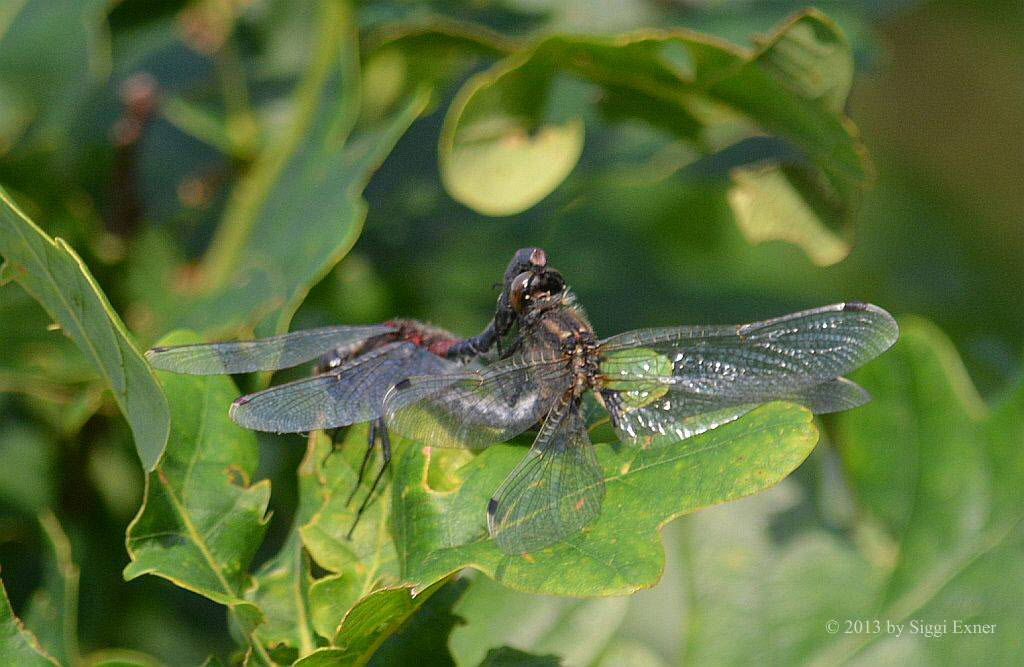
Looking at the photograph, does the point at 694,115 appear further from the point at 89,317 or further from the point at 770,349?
the point at 89,317

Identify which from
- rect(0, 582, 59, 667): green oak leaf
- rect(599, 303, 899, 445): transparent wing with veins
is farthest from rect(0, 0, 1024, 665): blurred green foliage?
rect(599, 303, 899, 445): transparent wing with veins

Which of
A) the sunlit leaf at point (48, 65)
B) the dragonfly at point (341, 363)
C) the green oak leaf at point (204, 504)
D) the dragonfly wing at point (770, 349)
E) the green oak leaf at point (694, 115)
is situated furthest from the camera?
the sunlit leaf at point (48, 65)

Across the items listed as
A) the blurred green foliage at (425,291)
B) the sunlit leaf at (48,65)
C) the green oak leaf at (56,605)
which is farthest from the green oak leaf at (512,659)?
the sunlit leaf at (48,65)

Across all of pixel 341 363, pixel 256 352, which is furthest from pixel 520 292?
pixel 256 352

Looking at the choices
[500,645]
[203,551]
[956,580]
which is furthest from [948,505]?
[203,551]

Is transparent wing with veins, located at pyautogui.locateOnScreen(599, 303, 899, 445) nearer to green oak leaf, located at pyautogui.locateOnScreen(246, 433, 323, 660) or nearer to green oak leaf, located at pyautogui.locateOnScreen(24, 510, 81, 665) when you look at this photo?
green oak leaf, located at pyautogui.locateOnScreen(246, 433, 323, 660)

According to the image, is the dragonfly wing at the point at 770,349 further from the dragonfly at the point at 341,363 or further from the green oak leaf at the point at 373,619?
the green oak leaf at the point at 373,619

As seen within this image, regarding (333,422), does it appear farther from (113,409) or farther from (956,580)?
(956,580)
